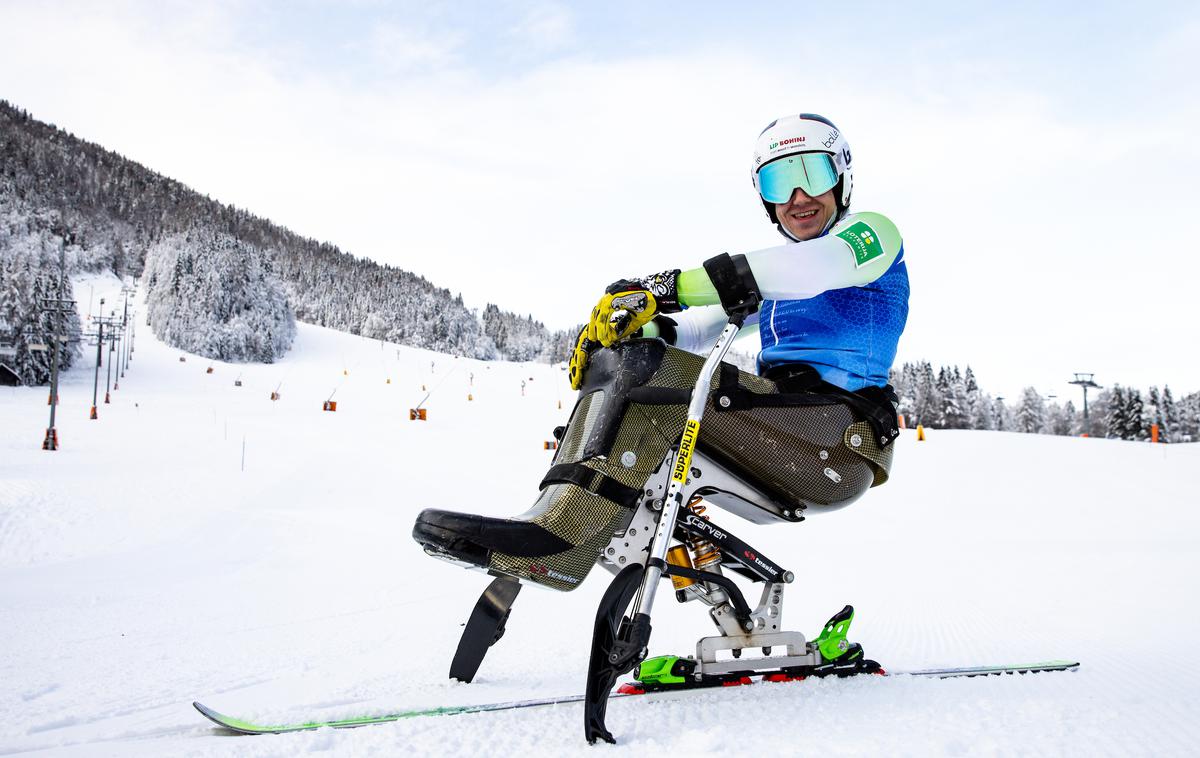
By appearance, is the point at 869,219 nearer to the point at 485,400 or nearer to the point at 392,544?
the point at 392,544

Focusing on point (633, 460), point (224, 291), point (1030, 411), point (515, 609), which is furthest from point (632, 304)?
point (1030, 411)

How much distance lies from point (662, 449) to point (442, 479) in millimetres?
12754

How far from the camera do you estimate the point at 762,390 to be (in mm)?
2598

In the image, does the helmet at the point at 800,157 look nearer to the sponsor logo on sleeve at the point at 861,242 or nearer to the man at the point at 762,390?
the man at the point at 762,390

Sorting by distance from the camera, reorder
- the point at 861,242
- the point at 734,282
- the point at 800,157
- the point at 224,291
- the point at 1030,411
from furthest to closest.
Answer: the point at 1030,411 < the point at 224,291 < the point at 800,157 < the point at 861,242 < the point at 734,282

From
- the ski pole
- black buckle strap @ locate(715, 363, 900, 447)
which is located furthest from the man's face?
the ski pole

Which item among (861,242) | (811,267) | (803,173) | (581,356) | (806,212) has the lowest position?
(581,356)

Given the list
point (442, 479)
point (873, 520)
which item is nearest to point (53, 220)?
point (442, 479)

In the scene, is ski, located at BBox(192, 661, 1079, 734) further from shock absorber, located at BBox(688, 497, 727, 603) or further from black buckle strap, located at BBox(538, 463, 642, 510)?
black buckle strap, located at BBox(538, 463, 642, 510)

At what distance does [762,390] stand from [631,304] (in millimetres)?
590

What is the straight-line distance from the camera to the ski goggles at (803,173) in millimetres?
2912

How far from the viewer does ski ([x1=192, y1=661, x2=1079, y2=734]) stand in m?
2.12

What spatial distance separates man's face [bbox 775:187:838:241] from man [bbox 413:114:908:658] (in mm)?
14

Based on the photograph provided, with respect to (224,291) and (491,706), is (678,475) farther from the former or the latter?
(224,291)
